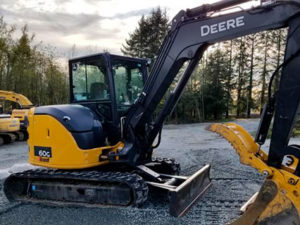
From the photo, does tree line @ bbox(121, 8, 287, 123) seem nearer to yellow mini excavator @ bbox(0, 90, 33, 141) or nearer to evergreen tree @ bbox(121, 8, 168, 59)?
evergreen tree @ bbox(121, 8, 168, 59)

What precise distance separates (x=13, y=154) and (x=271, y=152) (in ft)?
26.3

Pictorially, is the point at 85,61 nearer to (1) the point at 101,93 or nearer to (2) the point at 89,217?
(1) the point at 101,93

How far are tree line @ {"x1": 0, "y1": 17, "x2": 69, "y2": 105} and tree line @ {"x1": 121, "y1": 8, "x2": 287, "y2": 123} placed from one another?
936cm

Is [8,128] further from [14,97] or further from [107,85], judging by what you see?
A: [107,85]

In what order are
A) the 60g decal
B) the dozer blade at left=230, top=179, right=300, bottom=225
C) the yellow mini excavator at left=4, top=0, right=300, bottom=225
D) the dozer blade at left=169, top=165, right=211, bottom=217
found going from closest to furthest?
the dozer blade at left=230, top=179, right=300, bottom=225
the yellow mini excavator at left=4, top=0, right=300, bottom=225
the dozer blade at left=169, top=165, right=211, bottom=217
the 60g decal

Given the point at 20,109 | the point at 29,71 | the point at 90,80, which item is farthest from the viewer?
the point at 29,71

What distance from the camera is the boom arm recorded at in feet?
8.47

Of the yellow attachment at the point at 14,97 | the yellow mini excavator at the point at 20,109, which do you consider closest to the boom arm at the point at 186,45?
the yellow mini excavator at the point at 20,109

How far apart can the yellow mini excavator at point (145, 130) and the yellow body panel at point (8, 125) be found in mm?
7515

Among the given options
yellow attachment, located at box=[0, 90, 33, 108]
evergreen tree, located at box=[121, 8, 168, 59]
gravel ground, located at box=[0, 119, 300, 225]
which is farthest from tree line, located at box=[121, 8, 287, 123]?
gravel ground, located at box=[0, 119, 300, 225]

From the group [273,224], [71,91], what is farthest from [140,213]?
[71,91]

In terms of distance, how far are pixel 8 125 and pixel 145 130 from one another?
8.82m

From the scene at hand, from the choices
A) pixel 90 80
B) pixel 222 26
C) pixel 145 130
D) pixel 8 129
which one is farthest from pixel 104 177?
pixel 8 129

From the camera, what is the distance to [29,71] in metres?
17.7
